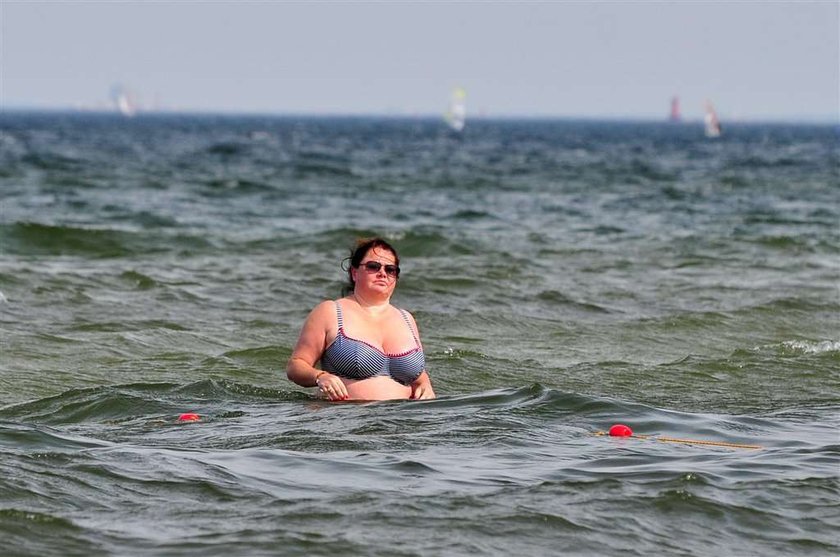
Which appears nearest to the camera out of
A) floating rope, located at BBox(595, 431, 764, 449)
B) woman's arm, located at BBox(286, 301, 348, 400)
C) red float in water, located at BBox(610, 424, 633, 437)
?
floating rope, located at BBox(595, 431, 764, 449)

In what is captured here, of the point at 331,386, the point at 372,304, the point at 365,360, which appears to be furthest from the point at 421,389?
the point at 331,386

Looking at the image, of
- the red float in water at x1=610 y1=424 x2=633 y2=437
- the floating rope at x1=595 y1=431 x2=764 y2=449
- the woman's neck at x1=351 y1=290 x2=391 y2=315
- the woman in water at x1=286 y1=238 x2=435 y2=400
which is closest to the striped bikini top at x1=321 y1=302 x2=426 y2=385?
the woman in water at x1=286 y1=238 x2=435 y2=400

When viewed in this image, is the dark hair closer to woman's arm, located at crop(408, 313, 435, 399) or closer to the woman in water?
the woman in water

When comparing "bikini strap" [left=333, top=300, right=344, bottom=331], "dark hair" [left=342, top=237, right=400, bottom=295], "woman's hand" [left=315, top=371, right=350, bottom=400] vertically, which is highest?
"dark hair" [left=342, top=237, right=400, bottom=295]

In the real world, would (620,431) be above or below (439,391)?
above

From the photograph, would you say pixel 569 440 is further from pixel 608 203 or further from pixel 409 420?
pixel 608 203

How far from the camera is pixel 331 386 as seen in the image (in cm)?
851

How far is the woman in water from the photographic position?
8.69m

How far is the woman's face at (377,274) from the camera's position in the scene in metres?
8.66

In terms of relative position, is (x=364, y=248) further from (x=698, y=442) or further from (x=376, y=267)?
(x=698, y=442)

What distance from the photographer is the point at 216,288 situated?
635 inches

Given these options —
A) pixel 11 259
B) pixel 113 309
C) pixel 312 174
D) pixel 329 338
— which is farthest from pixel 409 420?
pixel 312 174

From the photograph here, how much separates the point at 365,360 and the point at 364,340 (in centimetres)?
13

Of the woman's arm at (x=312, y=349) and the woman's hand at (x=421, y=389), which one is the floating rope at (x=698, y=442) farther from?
the woman's arm at (x=312, y=349)
